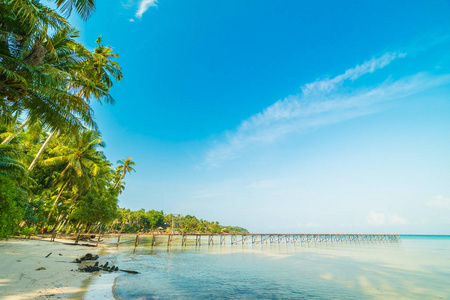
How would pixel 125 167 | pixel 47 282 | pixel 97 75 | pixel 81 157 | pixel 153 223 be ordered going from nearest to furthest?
1. pixel 47 282
2. pixel 97 75
3. pixel 81 157
4. pixel 125 167
5. pixel 153 223

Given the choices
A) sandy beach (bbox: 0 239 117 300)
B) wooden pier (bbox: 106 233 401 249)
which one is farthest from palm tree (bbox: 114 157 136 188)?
sandy beach (bbox: 0 239 117 300)

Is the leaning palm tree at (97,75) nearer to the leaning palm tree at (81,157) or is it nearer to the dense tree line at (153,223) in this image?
the leaning palm tree at (81,157)

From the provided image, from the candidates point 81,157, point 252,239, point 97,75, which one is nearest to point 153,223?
point 252,239

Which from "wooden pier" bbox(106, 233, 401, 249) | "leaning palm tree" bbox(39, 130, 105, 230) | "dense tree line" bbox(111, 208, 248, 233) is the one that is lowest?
"wooden pier" bbox(106, 233, 401, 249)

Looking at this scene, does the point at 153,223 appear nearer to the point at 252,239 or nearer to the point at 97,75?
the point at 252,239

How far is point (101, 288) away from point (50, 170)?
20063 millimetres

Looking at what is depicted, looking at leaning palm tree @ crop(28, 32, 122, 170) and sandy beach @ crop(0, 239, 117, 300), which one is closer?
sandy beach @ crop(0, 239, 117, 300)

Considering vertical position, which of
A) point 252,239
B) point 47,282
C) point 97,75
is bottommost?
point 252,239

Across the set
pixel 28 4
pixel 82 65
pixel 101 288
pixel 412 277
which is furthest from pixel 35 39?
pixel 412 277

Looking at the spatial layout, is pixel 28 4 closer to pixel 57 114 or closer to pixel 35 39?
pixel 35 39

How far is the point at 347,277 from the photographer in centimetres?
1462

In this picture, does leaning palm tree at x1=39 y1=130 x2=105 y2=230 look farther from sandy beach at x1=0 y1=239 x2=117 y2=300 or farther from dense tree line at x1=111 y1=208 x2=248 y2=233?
dense tree line at x1=111 y1=208 x2=248 y2=233

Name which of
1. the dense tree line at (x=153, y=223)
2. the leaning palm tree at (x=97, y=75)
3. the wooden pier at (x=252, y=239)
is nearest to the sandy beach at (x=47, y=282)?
the leaning palm tree at (x=97, y=75)

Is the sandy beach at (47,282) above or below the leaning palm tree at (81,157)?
below
